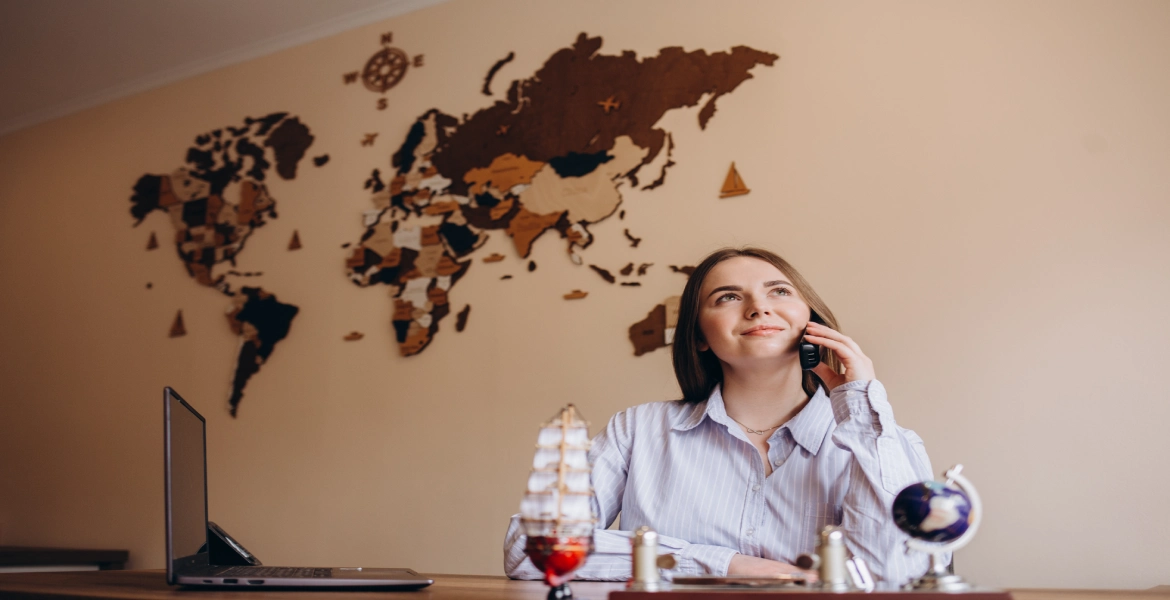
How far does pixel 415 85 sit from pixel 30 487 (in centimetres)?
255

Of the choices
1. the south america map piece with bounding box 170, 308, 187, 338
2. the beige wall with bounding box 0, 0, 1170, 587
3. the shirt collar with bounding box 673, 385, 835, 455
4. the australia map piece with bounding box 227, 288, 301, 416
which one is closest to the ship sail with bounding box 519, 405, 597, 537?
the shirt collar with bounding box 673, 385, 835, 455

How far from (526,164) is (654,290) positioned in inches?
27.3

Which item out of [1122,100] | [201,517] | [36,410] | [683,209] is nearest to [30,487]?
[36,410]

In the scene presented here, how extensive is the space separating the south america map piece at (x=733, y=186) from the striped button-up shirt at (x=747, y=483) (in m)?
0.90

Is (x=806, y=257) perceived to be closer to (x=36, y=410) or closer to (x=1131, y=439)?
(x=1131, y=439)

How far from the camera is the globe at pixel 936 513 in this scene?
0.96m

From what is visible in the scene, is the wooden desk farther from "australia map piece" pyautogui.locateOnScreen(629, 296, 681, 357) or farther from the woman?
"australia map piece" pyautogui.locateOnScreen(629, 296, 681, 357)

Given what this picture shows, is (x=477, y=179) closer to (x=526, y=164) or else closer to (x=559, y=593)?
(x=526, y=164)

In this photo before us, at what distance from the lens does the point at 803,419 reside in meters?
1.63

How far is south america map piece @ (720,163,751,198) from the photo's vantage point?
2520 millimetres

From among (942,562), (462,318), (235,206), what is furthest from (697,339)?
(235,206)

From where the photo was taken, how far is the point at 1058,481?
2.02 meters

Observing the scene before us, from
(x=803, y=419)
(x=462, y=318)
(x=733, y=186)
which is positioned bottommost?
(x=803, y=419)

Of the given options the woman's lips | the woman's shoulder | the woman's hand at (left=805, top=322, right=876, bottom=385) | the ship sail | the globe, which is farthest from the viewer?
the woman's shoulder
